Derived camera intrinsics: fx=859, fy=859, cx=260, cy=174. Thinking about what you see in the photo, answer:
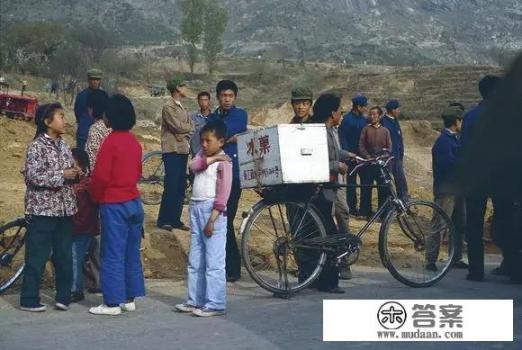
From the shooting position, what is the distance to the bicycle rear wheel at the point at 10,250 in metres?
7.57

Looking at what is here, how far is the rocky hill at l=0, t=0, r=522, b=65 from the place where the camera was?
126938 mm

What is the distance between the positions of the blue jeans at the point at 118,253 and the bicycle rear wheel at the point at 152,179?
15.8 feet

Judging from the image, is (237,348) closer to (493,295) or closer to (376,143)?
(493,295)

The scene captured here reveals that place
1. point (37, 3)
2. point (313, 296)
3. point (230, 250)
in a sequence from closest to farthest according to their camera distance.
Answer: point (313, 296) < point (230, 250) < point (37, 3)

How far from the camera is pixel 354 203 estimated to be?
12781 mm

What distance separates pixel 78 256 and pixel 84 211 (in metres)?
0.39

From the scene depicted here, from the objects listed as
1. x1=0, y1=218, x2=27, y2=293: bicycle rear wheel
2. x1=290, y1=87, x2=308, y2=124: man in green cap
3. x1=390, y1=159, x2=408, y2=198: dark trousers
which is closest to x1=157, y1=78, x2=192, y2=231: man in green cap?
x1=0, y1=218, x2=27, y2=293: bicycle rear wheel

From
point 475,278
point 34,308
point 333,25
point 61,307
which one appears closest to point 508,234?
point 475,278

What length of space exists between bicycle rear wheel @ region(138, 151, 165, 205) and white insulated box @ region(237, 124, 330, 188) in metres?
4.59

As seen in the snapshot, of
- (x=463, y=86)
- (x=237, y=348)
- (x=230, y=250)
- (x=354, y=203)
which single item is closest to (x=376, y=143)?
(x=354, y=203)

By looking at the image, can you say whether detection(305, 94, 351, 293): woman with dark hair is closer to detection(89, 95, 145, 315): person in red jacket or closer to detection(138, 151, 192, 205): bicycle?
detection(89, 95, 145, 315): person in red jacket

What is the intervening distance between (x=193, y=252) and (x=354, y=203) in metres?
6.18

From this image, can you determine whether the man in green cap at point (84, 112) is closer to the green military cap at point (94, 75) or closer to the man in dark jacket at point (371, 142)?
the green military cap at point (94, 75)

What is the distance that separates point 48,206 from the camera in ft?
22.2
